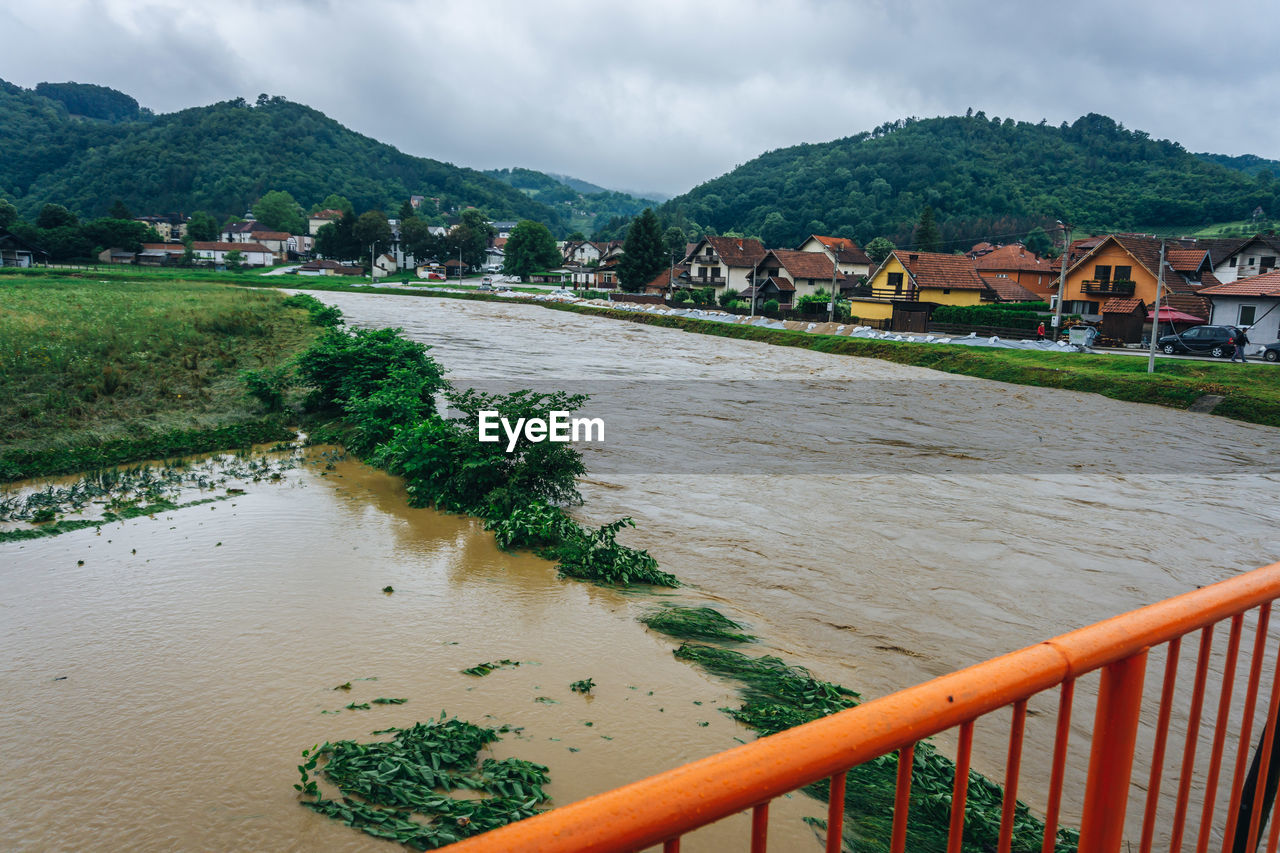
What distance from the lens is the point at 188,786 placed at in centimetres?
511

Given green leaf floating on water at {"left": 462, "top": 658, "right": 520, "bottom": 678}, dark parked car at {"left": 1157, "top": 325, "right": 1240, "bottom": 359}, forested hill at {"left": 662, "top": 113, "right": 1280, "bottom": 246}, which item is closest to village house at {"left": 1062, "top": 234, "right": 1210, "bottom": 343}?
dark parked car at {"left": 1157, "top": 325, "right": 1240, "bottom": 359}

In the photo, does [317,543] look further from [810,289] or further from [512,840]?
[810,289]

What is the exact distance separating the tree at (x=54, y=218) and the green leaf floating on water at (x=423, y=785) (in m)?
108

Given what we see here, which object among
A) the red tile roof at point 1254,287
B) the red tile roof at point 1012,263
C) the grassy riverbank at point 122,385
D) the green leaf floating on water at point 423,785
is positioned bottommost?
the green leaf floating on water at point 423,785

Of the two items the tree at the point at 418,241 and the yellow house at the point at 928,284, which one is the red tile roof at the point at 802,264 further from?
the tree at the point at 418,241

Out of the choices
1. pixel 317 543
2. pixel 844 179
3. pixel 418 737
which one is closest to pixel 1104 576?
pixel 418 737

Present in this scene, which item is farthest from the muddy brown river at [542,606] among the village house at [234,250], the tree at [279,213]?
the tree at [279,213]

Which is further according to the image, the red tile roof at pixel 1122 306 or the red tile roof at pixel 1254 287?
the red tile roof at pixel 1122 306

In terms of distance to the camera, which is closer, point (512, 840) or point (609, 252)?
point (512, 840)

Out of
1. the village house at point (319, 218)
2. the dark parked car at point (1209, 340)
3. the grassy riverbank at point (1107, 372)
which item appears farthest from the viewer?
the village house at point (319, 218)

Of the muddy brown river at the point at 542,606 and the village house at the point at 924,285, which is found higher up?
the village house at the point at 924,285

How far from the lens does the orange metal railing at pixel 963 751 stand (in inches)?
50.9

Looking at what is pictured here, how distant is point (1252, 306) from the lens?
3822 centimetres

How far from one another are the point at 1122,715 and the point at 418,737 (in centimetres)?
460
